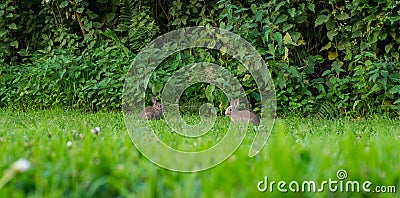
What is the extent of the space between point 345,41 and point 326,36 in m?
0.32

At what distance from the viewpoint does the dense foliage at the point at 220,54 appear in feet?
15.8

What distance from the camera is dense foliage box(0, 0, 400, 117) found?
15.8 ft

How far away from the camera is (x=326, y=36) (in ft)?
17.7

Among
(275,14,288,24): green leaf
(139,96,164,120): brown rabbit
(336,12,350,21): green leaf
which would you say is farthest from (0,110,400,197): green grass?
(336,12,350,21): green leaf

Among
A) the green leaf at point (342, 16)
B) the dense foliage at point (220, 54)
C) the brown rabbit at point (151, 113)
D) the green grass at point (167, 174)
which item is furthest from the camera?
the green leaf at point (342, 16)

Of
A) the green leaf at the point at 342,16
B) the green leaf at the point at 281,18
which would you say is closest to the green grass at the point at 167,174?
the green leaf at the point at 281,18

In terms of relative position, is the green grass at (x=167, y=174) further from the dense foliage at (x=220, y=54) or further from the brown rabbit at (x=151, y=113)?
the dense foliage at (x=220, y=54)

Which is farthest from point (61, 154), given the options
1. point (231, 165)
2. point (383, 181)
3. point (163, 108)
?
point (163, 108)

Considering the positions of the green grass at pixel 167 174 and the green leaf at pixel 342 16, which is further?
the green leaf at pixel 342 16

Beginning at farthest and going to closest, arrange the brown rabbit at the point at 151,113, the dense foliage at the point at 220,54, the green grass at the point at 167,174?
1. the dense foliage at the point at 220,54
2. the brown rabbit at the point at 151,113
3. the green grass at the point at 167,174

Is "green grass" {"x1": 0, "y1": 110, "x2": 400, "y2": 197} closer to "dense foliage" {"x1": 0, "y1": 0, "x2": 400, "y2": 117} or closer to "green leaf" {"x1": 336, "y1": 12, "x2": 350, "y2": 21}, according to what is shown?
"dense foliage" {"x1": 0, "y1": 0, "x2": 400, "y2": 117}

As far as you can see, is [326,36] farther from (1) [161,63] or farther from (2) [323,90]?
(1) [161,63]

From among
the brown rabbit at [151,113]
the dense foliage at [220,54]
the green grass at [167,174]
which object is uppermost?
the dense foliage at [220,54]

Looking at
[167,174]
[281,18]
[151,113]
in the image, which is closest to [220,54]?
[281,18]
